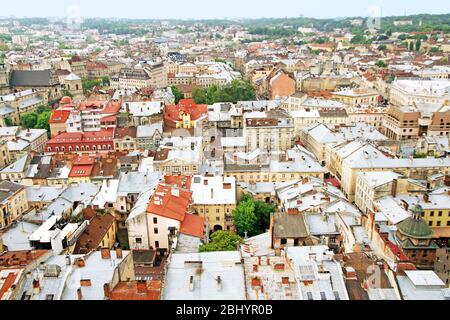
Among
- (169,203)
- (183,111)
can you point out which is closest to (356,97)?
(183,111)

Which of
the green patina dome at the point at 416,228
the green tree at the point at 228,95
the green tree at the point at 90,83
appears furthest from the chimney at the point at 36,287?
the green tree at the point at 90,83

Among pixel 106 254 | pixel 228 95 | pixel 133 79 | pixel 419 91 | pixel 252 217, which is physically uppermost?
pixel 106 254

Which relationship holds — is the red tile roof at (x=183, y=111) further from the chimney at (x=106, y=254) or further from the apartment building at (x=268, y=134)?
the chimney at (x=106, y=254)

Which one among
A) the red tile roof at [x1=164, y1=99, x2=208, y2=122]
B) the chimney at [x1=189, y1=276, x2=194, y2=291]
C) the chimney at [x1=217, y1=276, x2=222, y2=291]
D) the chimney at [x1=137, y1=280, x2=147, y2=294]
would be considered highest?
the chimney at [x1=137, y1=280, x2=147, y2=294]

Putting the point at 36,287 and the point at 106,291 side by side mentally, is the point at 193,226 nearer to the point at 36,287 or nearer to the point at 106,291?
the point at 36,287

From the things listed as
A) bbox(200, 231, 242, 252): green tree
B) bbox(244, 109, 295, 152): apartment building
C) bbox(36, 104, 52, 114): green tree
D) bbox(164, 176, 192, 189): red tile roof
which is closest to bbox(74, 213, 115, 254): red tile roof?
bbox(164, 176, 192, 189): red tile roof

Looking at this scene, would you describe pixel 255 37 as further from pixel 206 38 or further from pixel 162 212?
pixel 162 212

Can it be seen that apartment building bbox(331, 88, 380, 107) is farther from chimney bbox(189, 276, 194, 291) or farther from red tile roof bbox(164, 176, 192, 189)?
chimney bbox(189, 276, 194, 291)
